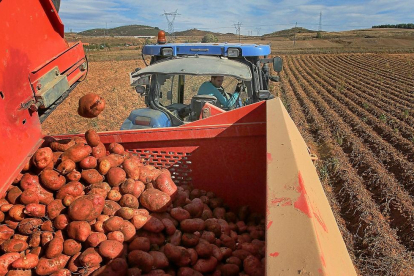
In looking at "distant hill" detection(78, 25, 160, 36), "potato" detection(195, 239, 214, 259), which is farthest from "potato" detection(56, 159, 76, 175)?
"distant hill" detection(78, 25, 160, 36)

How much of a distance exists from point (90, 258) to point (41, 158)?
2.60ft

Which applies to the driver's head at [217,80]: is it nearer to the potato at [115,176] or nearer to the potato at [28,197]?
the potato at [115,176]

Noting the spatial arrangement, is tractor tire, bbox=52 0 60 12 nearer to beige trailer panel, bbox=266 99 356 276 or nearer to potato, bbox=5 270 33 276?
potato, bbox=5 270 33 276

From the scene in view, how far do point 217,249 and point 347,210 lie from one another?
3182 millimetres

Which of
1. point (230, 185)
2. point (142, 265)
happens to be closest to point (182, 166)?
point (230, 185)

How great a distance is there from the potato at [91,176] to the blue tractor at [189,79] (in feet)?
4.04

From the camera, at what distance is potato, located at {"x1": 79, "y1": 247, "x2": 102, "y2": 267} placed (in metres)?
1.89

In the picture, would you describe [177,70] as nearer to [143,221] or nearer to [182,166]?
[182,166]

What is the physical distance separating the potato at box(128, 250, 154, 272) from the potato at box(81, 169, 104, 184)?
0.70 metres

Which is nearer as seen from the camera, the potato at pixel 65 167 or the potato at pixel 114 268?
the potato at pixel 114 268

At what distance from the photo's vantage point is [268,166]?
63.2 inches

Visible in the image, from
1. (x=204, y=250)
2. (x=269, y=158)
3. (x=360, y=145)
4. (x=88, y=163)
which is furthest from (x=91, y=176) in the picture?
(x=360, y=145)

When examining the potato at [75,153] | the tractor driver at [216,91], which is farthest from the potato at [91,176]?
the tractor driver at [216,91]

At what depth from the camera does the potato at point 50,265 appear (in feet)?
6.27
